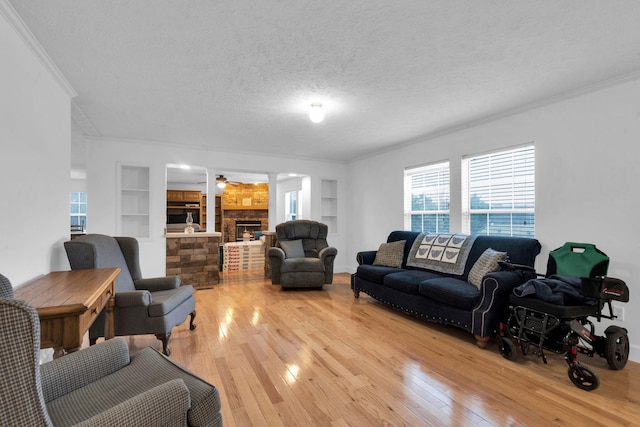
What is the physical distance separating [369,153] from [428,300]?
343cm

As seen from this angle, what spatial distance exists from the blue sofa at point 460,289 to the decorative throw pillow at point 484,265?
0.08 meters

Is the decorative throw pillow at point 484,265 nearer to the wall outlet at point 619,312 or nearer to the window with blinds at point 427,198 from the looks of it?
the wall outlet at point 619,312

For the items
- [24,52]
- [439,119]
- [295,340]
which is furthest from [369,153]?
[24,52]

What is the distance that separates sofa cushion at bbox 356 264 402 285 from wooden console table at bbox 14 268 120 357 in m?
3.00

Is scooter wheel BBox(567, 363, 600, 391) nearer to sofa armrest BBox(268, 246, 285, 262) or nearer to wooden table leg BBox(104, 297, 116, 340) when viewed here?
wooden table leg BBox(104, 297, 116, 340)

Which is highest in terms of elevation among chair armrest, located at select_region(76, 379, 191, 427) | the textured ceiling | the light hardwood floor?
the textured ceiling

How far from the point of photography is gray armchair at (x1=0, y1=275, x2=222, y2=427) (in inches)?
28.5

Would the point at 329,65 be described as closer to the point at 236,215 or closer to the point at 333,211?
the point at 333,211

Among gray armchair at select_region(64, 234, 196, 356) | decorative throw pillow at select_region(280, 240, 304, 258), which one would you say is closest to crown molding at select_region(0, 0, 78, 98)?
gray armchair at select_region(64, 234, 196, 356)

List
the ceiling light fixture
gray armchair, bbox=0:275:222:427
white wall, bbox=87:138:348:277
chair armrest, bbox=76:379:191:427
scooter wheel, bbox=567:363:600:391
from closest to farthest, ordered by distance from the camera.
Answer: gray armchair, bbox=0:275:222:427
chair armrest, bbox=76:379:191:427
scooter wheel, bbox=567:363:600:391
the ceiling light fixture
white wall, bbox=87:138:348:277

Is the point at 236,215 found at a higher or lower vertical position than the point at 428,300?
higher

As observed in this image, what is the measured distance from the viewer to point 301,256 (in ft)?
18.0

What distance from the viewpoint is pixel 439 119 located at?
390cm

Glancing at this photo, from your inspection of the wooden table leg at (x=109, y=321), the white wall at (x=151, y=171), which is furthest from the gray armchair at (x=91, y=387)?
the white wall at (x=151, y=171)
